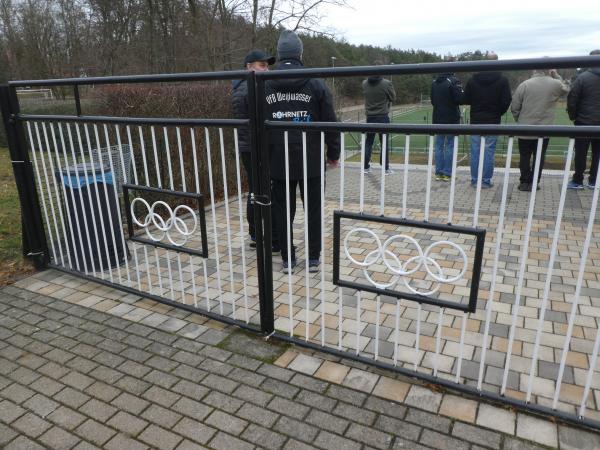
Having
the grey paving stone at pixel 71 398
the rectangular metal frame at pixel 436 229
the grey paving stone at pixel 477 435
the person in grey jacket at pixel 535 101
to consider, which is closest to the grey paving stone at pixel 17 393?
the grey paving stone at pixel 71 398

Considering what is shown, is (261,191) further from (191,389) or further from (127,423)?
(127,423)

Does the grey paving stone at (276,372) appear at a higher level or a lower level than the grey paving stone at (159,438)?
lower

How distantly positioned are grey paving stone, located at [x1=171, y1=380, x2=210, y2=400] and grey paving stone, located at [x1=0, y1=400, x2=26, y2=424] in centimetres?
77

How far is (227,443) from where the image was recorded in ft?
7.13

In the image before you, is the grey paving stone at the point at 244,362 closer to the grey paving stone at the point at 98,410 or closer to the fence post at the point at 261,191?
the fence post at the point at 261,191

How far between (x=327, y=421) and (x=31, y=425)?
1464 millimetres

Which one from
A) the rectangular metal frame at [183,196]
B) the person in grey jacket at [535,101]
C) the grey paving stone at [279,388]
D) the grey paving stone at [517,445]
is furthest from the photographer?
the person in grey jacket at [535,101]

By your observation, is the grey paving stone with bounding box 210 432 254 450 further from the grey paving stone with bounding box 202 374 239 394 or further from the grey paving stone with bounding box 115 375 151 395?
the grey paving stone with bounding box 115 375 151 395

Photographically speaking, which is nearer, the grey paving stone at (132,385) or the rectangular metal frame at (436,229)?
the rectangular metal frame at (436,229)

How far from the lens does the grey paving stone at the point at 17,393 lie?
8.28 ft

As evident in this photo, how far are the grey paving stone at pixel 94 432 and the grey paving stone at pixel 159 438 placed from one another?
0.16 metres

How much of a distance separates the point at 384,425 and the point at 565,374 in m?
1.12

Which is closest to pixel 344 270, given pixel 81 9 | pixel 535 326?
pixel 535 326

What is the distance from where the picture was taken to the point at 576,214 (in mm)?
5641
